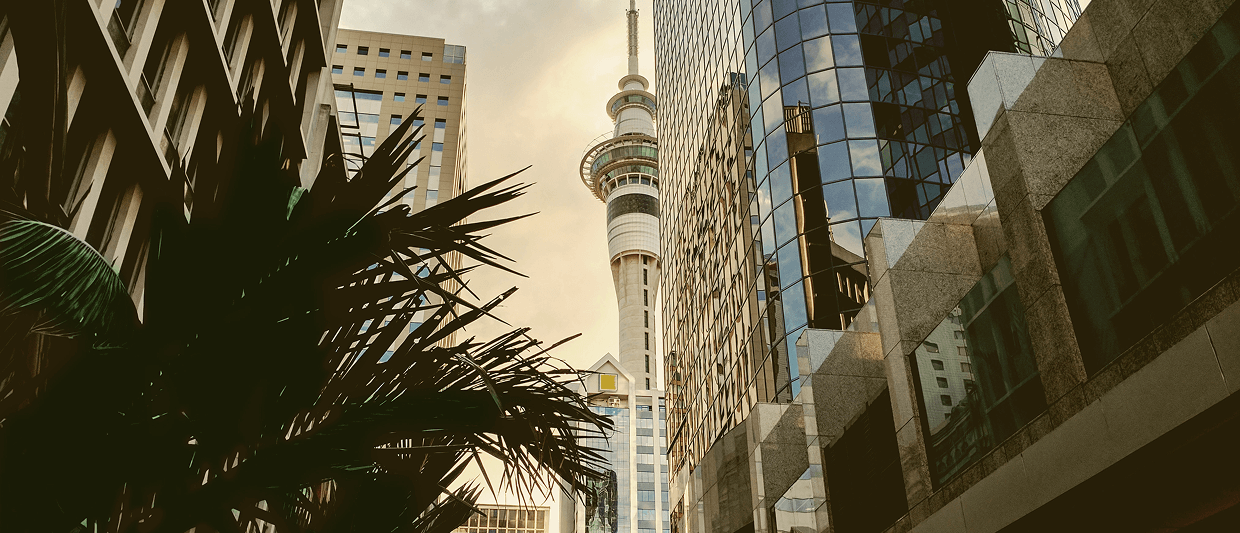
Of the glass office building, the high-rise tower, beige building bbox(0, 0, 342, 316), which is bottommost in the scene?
beige building bbox(0, 0, 342, 316)

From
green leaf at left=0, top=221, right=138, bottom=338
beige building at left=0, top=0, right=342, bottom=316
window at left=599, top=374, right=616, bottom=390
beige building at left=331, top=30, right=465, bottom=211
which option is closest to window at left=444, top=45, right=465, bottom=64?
beige building at left=331, top=30, right=465, bottom=211

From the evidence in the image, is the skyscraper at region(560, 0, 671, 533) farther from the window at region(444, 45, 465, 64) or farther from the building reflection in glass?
the building reflection in glass

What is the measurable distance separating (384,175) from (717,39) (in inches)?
1298

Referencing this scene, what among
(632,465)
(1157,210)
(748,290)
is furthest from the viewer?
(632,465)

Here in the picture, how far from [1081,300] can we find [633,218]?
500 feet

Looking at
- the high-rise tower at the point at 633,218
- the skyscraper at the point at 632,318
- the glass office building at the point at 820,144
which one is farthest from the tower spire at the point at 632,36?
the glass office building at the point at 820,144

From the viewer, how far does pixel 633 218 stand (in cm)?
16212

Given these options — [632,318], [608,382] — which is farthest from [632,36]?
[608,382]

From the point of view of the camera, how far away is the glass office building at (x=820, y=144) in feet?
82.7

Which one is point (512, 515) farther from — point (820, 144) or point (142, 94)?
point (142, 94)

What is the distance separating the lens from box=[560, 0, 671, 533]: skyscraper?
434ft

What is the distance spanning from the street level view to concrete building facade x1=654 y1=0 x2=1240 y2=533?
5 cm

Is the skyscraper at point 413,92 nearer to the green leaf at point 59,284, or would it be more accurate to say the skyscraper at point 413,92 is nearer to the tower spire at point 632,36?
the green leaf at point 59,284

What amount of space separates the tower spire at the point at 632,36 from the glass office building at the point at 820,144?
15731 cm
